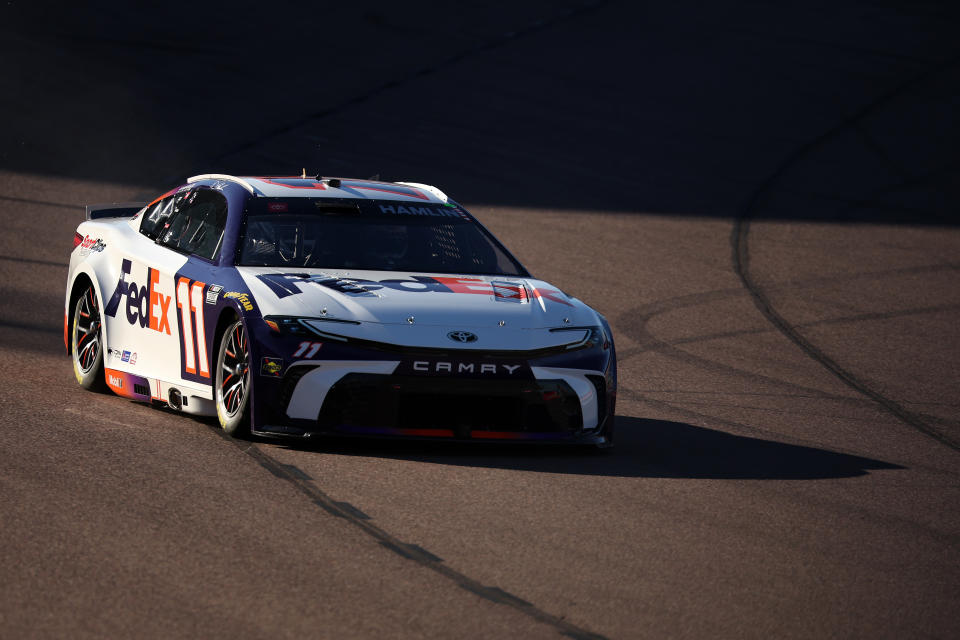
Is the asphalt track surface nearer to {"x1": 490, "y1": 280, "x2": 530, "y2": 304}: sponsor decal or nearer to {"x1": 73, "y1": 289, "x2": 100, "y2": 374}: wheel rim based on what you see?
{"x1": 73, "y1": 289, "x2": 100, "y2": 374}: wheel rim

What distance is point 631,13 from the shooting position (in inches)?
1222

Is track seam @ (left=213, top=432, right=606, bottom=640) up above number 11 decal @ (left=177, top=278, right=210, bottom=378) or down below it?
below

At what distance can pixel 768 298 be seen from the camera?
1449 cm

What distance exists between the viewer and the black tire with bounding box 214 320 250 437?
7.84 m

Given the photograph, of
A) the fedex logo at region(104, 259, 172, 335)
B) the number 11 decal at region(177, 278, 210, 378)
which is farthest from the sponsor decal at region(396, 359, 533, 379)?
the fedex logo at region(104, 259, 172, 335)

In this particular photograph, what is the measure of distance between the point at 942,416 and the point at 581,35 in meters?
19.6

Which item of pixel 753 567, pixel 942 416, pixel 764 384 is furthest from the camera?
pixel 764 384

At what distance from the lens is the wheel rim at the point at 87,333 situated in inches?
377

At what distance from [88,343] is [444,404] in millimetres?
3046

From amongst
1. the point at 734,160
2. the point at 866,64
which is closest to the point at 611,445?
the point at 734,160

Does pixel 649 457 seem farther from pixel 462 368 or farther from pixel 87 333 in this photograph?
pixel 87 333

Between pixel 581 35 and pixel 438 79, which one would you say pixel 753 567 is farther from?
pixel 581 35

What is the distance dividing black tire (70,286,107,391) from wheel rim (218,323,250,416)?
1.59m

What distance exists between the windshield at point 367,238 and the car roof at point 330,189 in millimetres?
93
